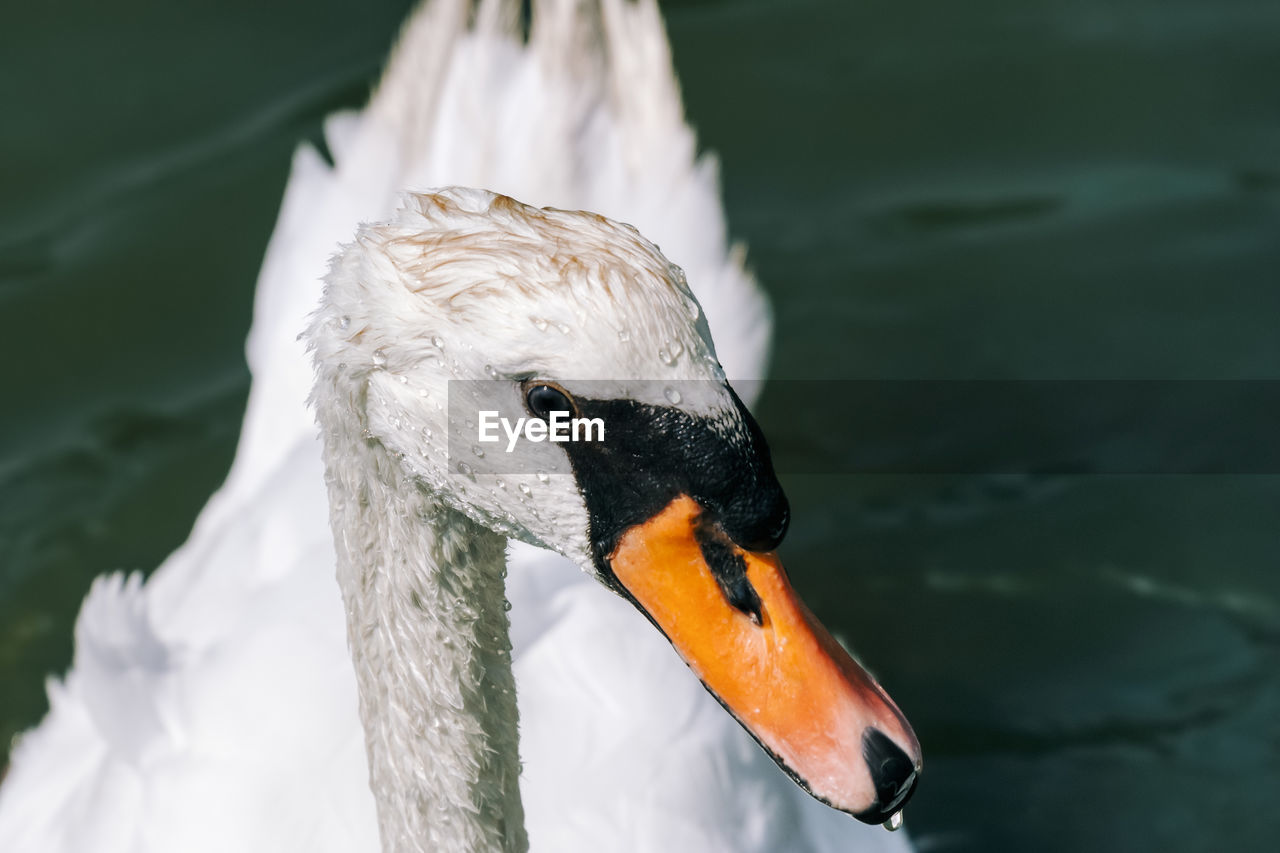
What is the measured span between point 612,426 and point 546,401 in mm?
100

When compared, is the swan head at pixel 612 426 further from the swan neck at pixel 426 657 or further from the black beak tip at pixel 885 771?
the swan neck at pixel 426 657

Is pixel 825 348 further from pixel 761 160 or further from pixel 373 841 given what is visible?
pixel 373 841

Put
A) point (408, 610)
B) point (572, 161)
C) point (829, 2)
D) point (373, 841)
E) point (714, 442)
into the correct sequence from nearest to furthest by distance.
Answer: point (714, 442), point (408, 610), point (373, 841), point (572, 161), point (829, 2)

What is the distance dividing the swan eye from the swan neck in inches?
13.8

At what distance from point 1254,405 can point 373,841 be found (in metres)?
3.82

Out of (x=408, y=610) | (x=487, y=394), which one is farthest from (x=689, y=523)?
(x=408, y=610)

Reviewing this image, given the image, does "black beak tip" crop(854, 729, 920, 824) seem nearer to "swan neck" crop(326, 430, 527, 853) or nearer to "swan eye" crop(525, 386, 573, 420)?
"swan eye" crop(525, 386, 573, 420)

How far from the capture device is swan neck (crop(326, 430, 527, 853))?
247cm

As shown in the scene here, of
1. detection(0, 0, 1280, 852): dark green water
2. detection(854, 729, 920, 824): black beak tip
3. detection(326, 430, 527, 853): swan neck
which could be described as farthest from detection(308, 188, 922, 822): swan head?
detection(0, 0, 1280, 852): dark green water

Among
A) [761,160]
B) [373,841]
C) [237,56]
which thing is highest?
[237,56]

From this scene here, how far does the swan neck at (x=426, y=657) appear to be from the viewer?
97.1 inches

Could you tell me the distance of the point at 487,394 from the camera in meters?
2.14

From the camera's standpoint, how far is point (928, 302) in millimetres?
5906

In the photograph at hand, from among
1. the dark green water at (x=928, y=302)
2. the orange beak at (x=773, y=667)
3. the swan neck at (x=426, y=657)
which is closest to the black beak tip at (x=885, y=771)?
the orange beak at (x=773, y=667)
